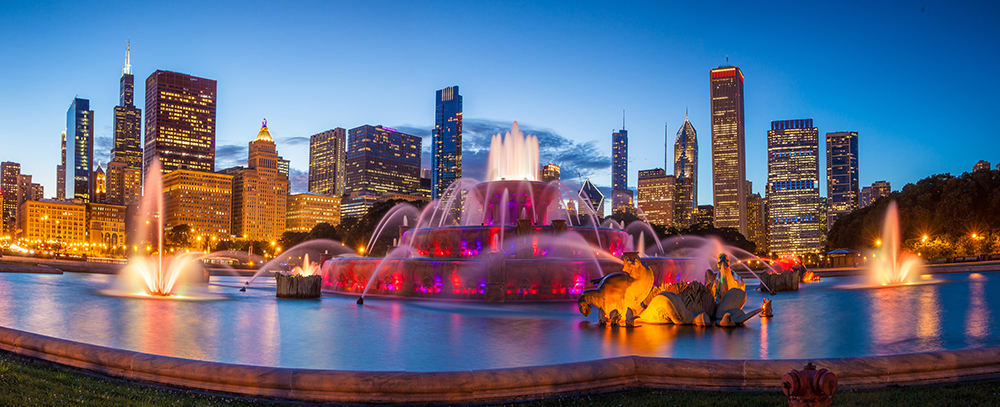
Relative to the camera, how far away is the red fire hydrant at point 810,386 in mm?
5480

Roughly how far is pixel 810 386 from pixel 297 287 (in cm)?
2133

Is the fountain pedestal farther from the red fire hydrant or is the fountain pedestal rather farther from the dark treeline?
the dark treeline

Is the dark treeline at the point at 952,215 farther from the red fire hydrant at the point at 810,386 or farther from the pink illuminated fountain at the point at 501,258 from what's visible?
the red fire hydrant at the point at 810,386

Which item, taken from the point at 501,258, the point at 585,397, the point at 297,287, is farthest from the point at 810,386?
the point at 297,287

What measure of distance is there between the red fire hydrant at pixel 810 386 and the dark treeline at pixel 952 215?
60.6m

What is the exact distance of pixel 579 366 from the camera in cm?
815

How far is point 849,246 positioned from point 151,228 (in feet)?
493

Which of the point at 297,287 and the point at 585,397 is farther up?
the point at 585,397

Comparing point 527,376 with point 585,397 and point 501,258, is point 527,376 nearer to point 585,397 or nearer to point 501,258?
point 585,397

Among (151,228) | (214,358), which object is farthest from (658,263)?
(151,228)

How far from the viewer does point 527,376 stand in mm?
7773

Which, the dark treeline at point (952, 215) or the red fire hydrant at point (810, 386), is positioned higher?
the dark treeline at point (952, 215)

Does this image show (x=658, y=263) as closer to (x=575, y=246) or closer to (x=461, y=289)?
(x=575, y=246)

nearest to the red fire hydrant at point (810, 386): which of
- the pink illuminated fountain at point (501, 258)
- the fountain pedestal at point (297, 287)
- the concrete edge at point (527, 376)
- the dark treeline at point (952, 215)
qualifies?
the concrete edge at point (527, 376)
